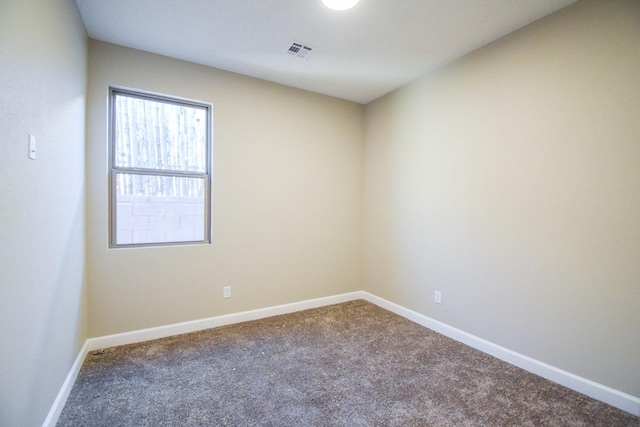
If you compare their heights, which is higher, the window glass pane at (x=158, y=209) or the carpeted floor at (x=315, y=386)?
the window glass pane at (x=158, y=209)

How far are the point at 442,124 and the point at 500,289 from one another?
1603mm

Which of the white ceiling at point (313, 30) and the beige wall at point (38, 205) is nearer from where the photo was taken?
the beige wall at point (38, 205)

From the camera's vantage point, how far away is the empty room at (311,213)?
1679 mm

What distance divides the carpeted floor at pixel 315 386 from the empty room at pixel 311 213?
0.02 metres

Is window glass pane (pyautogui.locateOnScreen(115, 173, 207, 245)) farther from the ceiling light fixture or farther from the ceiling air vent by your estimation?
the ceiling light fixture

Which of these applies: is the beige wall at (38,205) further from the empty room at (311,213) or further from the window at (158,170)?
the window at (158,170)

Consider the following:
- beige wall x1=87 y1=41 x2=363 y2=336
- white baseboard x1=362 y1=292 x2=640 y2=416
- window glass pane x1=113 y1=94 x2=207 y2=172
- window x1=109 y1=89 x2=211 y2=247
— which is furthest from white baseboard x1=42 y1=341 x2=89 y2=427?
white baseboard x1=362 y1=292 x2=640 y2=416

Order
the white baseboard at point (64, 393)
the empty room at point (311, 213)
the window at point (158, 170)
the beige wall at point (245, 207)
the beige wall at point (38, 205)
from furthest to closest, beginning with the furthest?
the window at point (158, 170) < the beige wall at point (245, 207) < the empty room at point (311, 213) < the white baseboard at point (64, 393) < the beige wall at point (38, 205)

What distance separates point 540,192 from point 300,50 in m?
2.27

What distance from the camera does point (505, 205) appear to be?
2.35m

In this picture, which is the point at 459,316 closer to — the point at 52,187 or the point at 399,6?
the point at 399,6

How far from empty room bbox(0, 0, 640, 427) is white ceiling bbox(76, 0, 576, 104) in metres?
0.02

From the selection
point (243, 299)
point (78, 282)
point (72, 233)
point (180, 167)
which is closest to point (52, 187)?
point (72, 233)

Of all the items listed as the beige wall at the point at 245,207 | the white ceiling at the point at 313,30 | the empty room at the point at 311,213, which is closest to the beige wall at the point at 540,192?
the empty room at the point at 311,213
